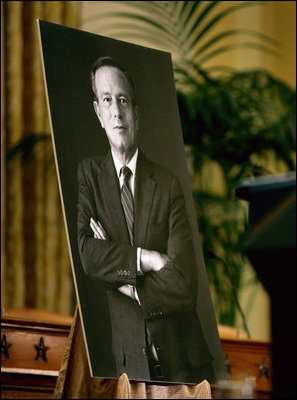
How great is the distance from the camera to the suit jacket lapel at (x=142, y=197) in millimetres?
2105

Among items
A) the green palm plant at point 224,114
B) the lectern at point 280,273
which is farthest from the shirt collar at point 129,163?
the green palm plant at point 224,114

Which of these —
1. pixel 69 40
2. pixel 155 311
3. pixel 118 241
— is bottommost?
pixel 155 311

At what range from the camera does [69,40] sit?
2.12m

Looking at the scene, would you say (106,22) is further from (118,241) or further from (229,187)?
(118,241)

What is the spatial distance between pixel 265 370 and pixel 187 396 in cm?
107

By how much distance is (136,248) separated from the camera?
2074 millimetres

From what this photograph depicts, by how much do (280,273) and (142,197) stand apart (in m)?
1.10

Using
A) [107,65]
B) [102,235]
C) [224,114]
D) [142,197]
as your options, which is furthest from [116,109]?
[224,114]

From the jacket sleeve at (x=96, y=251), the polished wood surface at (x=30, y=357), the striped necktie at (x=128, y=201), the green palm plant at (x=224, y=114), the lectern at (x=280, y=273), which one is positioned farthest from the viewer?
the green palm plant at (x=224, y=114)

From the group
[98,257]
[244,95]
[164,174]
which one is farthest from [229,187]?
[98,257]

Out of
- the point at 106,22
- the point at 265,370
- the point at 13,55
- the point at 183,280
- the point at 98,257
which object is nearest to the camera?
the point at 98,257

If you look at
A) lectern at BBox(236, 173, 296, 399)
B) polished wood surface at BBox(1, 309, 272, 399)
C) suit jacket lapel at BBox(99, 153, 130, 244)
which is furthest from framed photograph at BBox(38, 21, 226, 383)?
lectern at BBox(236, 173, 296, 399)

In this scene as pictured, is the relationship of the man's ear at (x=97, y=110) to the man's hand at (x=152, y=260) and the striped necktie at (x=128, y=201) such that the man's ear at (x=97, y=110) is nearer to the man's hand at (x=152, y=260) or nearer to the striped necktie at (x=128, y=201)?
the striped necktie at (x=128, y=201)

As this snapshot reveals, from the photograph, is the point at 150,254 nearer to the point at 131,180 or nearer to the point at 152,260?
the point at 152,260
